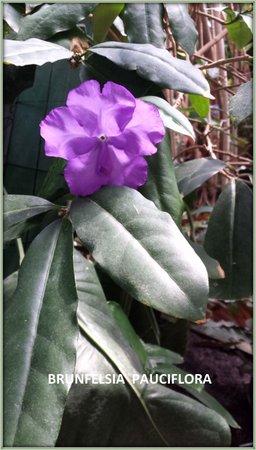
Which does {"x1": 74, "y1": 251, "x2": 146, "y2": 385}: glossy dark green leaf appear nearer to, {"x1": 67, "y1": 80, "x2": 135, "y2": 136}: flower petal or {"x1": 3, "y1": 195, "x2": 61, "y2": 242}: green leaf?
{"x1": 3, "y1": 195, "x2": 61, "y2": 242}: green leaf

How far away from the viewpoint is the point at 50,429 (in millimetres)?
495

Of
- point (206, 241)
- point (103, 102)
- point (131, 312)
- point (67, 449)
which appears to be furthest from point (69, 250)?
point (131, 312)

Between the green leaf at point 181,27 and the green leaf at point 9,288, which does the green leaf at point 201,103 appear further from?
the green leaf at point 9,288

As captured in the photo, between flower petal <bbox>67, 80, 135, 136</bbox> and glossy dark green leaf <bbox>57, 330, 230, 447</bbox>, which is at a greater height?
flower petal <bbox>67, 80, 135, 136</bbox>

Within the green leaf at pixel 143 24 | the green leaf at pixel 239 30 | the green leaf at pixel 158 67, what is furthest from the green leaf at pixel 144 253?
the green leaf at pixel 239 30

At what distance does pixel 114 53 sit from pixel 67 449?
22.4 inches

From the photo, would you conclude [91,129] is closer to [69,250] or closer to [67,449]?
[69,250]

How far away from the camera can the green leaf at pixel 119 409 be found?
2.45 ft

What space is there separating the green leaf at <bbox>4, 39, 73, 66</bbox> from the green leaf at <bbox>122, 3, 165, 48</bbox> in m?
0.14

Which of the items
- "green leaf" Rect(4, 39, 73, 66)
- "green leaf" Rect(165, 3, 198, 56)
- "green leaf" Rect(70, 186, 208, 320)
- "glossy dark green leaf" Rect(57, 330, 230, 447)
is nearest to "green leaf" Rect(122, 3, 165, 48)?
"green leaf" Rect(165, 3, 198, 56)

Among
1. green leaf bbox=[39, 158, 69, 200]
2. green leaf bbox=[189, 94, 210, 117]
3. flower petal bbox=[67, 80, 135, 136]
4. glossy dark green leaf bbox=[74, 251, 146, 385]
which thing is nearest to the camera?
flower petal bbox=[67, 80, 135, 136]

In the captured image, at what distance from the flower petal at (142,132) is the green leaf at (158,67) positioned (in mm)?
43

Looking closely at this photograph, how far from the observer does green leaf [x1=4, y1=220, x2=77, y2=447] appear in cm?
49

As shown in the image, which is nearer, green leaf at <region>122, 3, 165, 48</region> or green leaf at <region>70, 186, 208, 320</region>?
green leaf at <region>70, 186, 208, 320</region>
